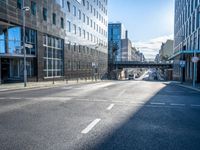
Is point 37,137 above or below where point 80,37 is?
below

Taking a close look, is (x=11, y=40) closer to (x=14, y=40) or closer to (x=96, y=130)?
(x=14, y=40)

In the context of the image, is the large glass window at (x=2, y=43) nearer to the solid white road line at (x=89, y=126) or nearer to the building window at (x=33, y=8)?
the building window at (x=33, y=8)

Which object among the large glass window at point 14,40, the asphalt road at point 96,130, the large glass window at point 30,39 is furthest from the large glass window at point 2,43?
the asphalt road at point 96,130

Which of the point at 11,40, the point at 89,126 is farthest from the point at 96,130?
the point at 11,40

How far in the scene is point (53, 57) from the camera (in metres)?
34.4

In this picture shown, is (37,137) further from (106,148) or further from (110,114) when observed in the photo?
(110,114)

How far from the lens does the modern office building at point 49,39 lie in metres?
A: 24.9

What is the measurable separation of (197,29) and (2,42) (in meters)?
30.1

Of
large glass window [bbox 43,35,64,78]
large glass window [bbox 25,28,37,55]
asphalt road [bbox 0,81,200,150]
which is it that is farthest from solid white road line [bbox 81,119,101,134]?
large glass window [bbox 43,35,64,78]

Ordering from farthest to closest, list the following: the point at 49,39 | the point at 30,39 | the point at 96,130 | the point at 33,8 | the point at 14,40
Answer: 1. the point at 49,39
2. the point at 33,8
3. the point at 30,39
4. the point at 14,40
5. the point at 96,130

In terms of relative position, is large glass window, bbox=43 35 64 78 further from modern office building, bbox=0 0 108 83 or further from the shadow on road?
the shadow on road

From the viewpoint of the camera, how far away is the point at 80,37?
46.4 meters

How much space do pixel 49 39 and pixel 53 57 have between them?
119 inches

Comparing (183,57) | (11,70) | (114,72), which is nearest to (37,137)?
(11,70)
